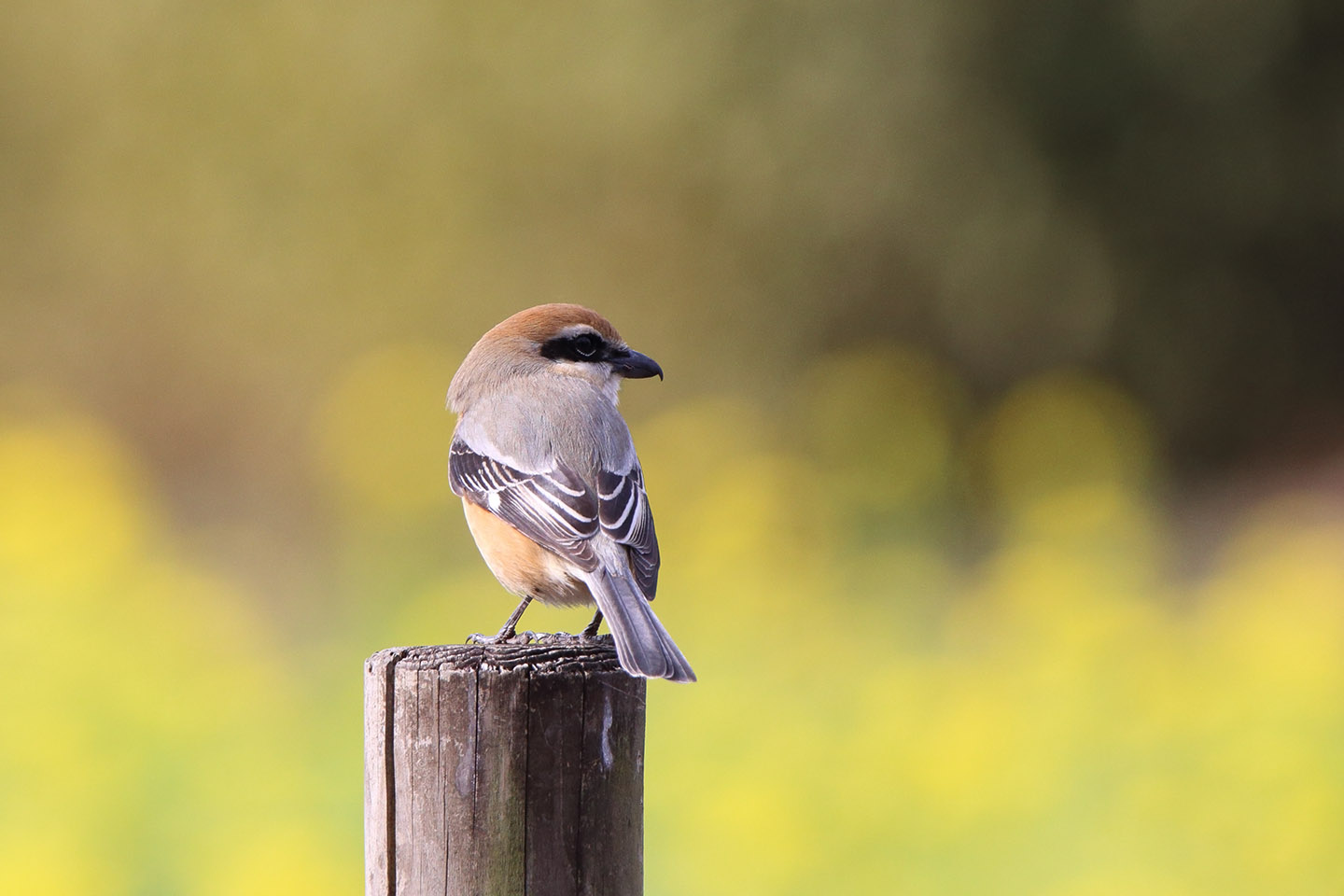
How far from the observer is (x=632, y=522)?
119 inches

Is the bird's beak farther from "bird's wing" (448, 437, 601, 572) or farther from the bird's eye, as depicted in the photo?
"bird's wing" (448, 437, 601, 572)

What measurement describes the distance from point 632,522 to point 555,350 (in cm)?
78

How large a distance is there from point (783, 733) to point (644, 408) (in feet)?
10.2

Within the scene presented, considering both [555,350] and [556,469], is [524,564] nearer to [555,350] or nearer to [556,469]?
[556,469]

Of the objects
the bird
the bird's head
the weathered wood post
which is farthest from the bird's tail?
the bird's head

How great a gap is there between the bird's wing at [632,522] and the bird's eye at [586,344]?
581mm

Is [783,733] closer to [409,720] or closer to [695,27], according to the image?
[409,720]

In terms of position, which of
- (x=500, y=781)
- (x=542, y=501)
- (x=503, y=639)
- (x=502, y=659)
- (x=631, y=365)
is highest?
(x=631, y=365)

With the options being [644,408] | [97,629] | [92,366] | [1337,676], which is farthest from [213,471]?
[1337,676]

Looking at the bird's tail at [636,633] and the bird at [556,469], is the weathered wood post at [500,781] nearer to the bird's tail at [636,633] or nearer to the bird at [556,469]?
the bird's tail at [636,633]

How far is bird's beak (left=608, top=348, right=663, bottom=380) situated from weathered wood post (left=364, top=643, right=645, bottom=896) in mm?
1607

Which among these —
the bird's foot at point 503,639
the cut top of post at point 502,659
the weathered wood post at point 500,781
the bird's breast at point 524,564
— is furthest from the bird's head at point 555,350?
the weathered wood post at point 500,781

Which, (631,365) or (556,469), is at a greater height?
(631,365)

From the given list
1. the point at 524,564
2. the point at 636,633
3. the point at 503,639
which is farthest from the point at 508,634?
the point at 636,633
